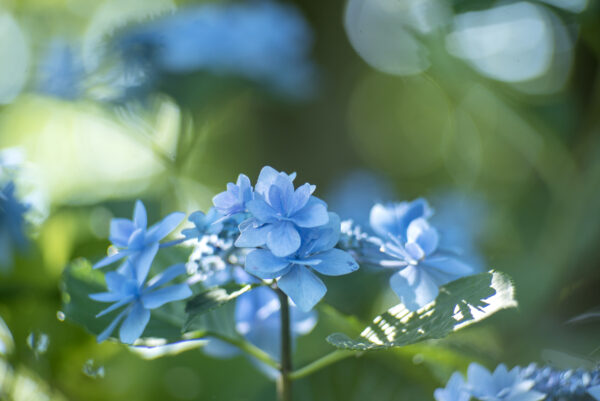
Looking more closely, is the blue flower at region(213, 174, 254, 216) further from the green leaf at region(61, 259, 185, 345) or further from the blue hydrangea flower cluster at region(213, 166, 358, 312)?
the green leaf at region(61, 259, 185, 345)

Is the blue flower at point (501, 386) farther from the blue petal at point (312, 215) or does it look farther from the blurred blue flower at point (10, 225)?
the blurred blue flower at point (10, 225)

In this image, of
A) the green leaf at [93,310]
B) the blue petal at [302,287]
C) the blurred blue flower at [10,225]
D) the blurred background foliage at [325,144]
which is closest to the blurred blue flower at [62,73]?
the blurred background foliage at [325,144]

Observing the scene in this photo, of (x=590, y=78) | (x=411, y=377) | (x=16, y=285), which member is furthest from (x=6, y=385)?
(x=590, y=78)

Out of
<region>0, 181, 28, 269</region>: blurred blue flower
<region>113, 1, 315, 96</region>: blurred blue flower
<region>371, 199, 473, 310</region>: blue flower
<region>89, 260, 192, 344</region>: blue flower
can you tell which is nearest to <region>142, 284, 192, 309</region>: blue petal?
<region>89, 260, 192, 344</region>: blue flower

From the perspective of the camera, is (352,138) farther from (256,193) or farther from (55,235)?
(256,193)

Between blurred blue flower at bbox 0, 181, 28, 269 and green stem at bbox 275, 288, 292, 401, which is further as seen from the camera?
blurred blue flower at bbox 0, 181, 28, 269

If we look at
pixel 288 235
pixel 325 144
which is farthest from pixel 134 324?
pixel 325 144

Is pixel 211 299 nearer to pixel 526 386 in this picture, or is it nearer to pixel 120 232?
pixel 120 232
